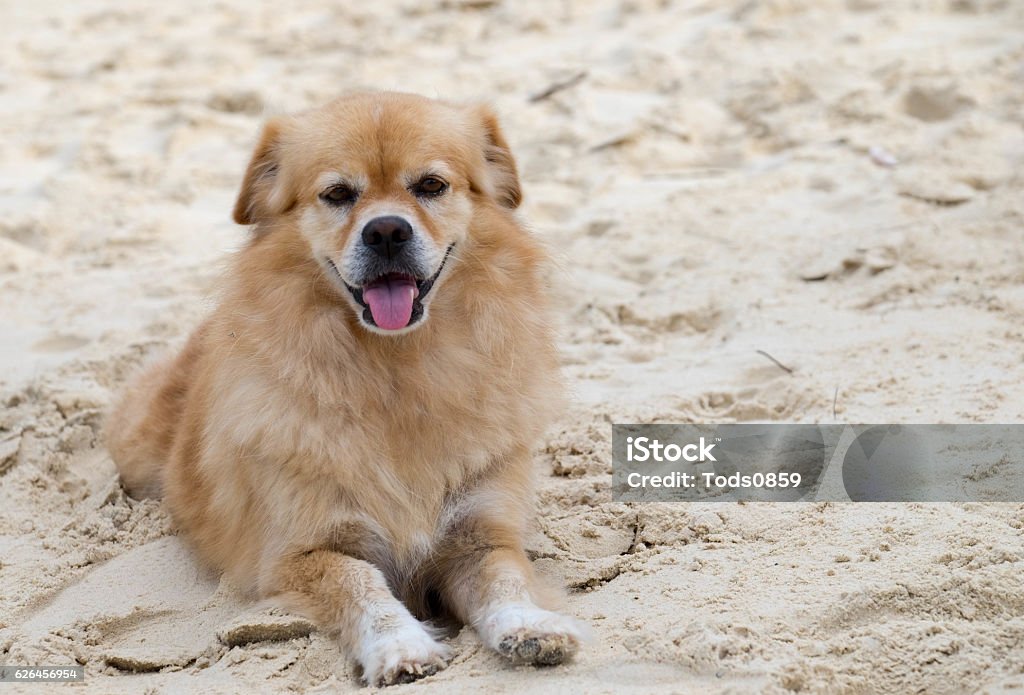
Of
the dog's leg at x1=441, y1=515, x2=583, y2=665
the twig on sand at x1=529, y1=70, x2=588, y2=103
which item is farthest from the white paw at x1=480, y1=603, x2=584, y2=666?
the twig on sand at x1=529, y1=70, x2=588, y2=103

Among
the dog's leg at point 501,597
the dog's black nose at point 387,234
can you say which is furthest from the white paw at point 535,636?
the dog's black nose at point 387,234

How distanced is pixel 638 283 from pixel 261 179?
2274 millimetres

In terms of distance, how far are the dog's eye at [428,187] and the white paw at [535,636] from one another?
1.24m

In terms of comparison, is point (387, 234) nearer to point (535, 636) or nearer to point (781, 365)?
point (535, 636)

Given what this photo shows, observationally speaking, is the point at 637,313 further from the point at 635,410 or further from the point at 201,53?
the point at 201,53

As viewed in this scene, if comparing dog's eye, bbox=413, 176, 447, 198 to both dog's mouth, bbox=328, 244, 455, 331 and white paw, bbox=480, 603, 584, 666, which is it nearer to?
dog's mouth, bbox=328, 244, 455, 331

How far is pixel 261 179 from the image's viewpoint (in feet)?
11.9

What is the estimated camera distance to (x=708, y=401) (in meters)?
4.26

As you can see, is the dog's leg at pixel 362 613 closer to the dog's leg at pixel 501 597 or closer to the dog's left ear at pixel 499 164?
the dog's leg at pixel 501 597

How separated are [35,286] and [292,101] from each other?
247cm

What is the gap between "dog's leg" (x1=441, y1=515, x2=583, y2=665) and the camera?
2729 millimetres

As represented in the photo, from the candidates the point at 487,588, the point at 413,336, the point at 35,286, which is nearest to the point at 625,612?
the point at 487,588

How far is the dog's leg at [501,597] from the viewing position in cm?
273

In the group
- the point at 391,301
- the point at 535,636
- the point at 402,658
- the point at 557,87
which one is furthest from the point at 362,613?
the point at 557,87
